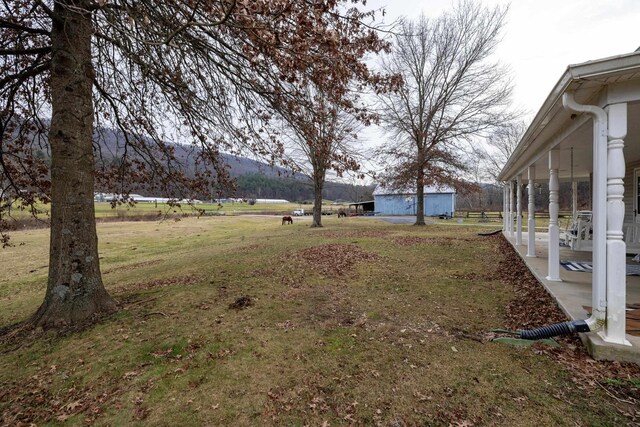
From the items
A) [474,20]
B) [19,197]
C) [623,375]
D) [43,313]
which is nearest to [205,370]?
[43,313]

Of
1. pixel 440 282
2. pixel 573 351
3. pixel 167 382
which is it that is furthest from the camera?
pixel 440 282

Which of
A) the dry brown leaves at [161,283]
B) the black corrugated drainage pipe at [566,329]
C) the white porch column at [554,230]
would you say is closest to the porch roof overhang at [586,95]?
the white porch column at [554,230]

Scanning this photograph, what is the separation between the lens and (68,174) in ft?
14.0

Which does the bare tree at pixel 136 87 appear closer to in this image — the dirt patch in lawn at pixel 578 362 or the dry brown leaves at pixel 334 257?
the dry brown leaves at pixel 334 257

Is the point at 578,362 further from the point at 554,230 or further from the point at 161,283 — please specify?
the point at 161,283

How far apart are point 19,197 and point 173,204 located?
3009 millimetres

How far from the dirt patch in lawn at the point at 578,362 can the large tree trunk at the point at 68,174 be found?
5799mm

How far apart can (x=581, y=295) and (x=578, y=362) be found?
2.13m

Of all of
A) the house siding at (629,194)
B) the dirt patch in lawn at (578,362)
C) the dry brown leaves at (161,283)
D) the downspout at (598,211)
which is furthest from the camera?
the house siding at (629,194)

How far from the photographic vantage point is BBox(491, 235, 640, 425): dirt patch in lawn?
2.58 m

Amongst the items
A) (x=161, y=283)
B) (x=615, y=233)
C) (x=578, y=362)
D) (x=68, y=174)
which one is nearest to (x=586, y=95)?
(x=615, y=233)

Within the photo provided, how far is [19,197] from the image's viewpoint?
19.6ft

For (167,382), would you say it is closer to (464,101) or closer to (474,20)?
(464,101)

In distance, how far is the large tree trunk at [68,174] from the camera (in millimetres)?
4266
